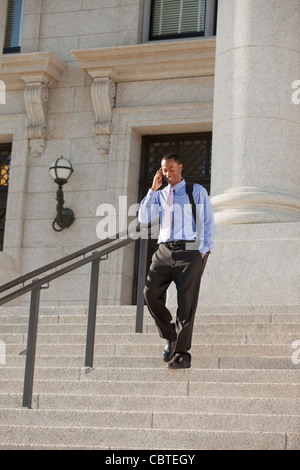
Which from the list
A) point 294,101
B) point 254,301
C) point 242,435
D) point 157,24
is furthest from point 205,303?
point 157,24

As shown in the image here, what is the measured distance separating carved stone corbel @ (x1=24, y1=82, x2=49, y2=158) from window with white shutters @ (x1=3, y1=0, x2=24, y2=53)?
134 cm

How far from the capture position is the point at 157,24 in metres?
16.1

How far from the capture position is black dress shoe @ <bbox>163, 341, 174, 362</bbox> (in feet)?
25.1

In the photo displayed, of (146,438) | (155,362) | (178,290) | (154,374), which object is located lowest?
(146,438)

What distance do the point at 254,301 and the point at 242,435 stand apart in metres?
3.92

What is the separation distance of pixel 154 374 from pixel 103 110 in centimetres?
854

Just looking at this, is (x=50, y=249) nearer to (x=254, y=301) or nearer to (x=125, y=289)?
(x=125, y=289)

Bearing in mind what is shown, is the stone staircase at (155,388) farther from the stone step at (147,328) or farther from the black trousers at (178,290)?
the black trousers at (178,290)

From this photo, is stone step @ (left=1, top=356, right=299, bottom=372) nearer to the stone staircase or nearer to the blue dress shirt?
the stone staircase

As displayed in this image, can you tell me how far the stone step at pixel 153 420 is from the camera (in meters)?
6.20

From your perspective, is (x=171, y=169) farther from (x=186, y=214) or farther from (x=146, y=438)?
(x=146, y=438)

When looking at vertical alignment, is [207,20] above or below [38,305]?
above

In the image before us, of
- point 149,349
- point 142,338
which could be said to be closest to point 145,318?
point 142,338

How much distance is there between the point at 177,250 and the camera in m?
7.83
